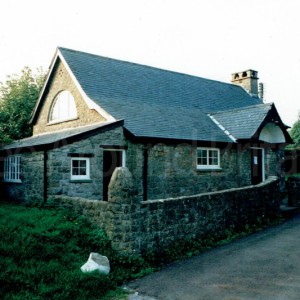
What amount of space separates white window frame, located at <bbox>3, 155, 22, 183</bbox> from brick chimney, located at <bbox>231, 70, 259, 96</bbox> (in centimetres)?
1919

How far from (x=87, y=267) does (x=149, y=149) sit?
7500 millimetres

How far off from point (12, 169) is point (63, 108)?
4403mm

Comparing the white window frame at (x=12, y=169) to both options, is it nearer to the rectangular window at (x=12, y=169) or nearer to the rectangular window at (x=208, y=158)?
the rectangular window at (x=12, y=169)

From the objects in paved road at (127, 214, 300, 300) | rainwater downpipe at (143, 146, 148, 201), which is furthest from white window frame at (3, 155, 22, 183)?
paved road at (127, 214, 300, 300)

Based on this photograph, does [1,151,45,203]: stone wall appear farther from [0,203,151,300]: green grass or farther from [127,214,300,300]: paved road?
[127,214,300,300]: paved road

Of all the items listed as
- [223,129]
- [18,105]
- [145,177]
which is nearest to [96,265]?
[145,177]

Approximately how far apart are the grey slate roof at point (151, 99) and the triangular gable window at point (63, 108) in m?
1.41

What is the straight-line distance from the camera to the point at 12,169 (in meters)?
14.1

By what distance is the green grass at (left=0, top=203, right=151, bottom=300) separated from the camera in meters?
5.67

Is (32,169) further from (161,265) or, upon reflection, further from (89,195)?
(161,265)

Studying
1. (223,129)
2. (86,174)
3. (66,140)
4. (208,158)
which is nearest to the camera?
(66,140)

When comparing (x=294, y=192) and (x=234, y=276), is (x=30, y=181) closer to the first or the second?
(x=234, y=276)

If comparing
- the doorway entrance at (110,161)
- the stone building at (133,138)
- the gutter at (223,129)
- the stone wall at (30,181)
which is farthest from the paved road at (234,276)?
the gutter at (223,129)

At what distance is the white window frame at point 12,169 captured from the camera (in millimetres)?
13486
